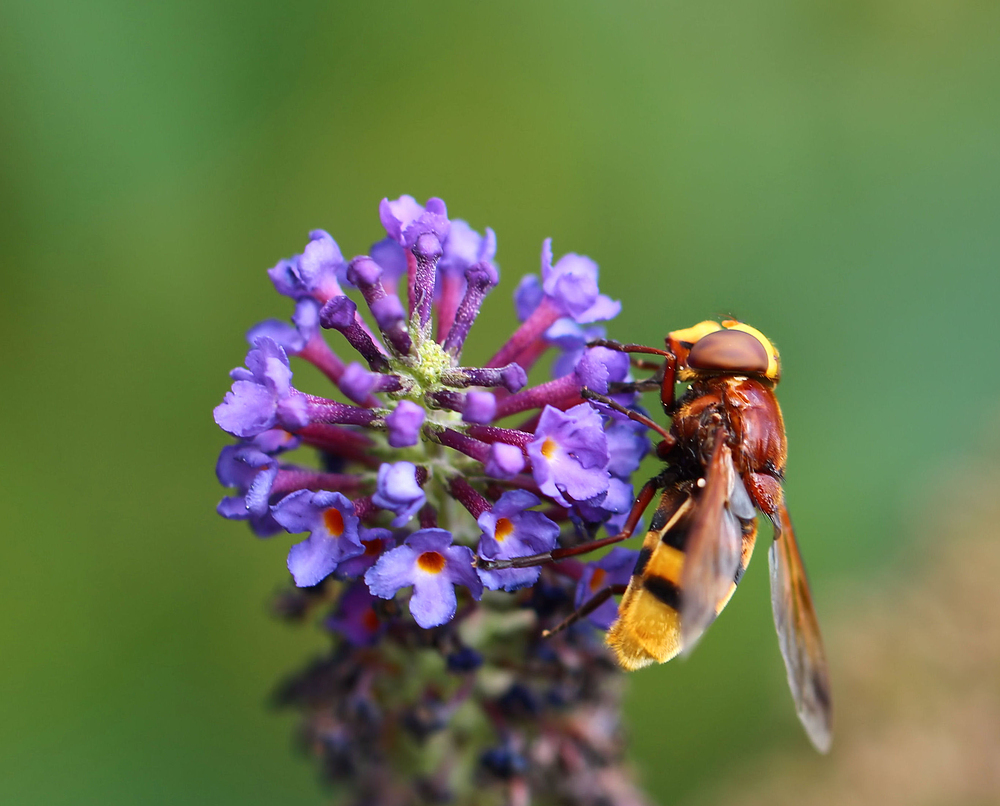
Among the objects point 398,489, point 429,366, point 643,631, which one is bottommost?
point 643,631

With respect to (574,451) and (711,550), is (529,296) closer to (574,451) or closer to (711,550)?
(574,451)

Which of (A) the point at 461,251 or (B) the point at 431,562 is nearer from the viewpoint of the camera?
(B) the point at 431,562

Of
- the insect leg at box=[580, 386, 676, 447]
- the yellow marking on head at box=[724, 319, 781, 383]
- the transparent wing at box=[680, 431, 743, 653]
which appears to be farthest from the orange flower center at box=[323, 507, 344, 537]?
the yellow marking on head at box=[724, 319, 781, 383]

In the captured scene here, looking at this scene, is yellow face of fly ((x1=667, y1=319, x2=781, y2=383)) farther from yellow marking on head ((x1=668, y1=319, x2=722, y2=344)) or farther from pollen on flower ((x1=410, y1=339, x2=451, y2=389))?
pollen on flower ((x1=410, y1=339, x2=451, y2=389))

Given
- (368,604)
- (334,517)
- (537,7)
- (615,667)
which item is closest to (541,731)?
(615,667)

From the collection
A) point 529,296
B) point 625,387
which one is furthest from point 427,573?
point 529,296

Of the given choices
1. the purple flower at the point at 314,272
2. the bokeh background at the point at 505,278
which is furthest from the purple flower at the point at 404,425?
the bokeh background at the point at 505,278

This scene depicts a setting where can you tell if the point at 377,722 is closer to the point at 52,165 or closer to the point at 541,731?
the point at 541,731
